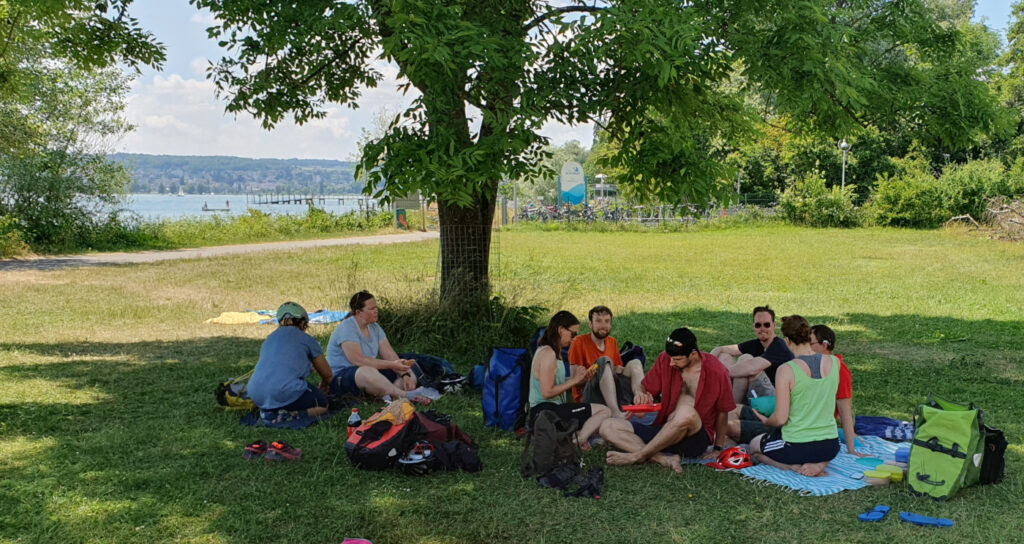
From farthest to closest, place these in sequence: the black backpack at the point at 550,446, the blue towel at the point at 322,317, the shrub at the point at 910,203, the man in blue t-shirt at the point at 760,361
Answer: the shrub at the point at 910,203 → the blue towel at the point at 322,317 → the man in blue t-shirt at the point at 760,361 → the black backpack at the point at 550,446

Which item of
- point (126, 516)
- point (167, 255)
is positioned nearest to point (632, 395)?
point (126, 516)

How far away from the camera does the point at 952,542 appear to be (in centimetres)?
420

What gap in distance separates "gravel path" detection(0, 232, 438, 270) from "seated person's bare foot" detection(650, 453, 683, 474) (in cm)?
1716

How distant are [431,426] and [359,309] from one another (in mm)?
1849

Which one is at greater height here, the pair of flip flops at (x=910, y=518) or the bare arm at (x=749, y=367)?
the bare arm at (x=749, y=367)

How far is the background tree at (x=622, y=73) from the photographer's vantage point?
6496 millimetres

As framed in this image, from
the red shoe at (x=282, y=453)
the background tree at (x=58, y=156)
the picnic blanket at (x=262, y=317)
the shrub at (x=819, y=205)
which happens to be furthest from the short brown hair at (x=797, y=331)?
the shrub at (x=819, y=205)

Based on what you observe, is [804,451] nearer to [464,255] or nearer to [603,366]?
[603,366]

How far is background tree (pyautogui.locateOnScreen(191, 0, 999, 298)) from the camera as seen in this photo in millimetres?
6496

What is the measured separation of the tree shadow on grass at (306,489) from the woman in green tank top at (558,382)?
263 mm

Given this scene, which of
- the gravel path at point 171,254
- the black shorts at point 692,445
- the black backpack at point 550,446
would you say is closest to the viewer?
the black backpack at point 550,446

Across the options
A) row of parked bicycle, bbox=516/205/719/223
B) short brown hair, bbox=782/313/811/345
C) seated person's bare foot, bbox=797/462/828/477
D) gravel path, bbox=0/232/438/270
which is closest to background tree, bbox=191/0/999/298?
short brown hair, bbox=782/313/811/345

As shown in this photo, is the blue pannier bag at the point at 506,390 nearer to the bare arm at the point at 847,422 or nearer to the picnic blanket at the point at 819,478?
the picnic blanket at the point at 819,478

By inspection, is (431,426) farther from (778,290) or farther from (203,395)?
(778,290)
